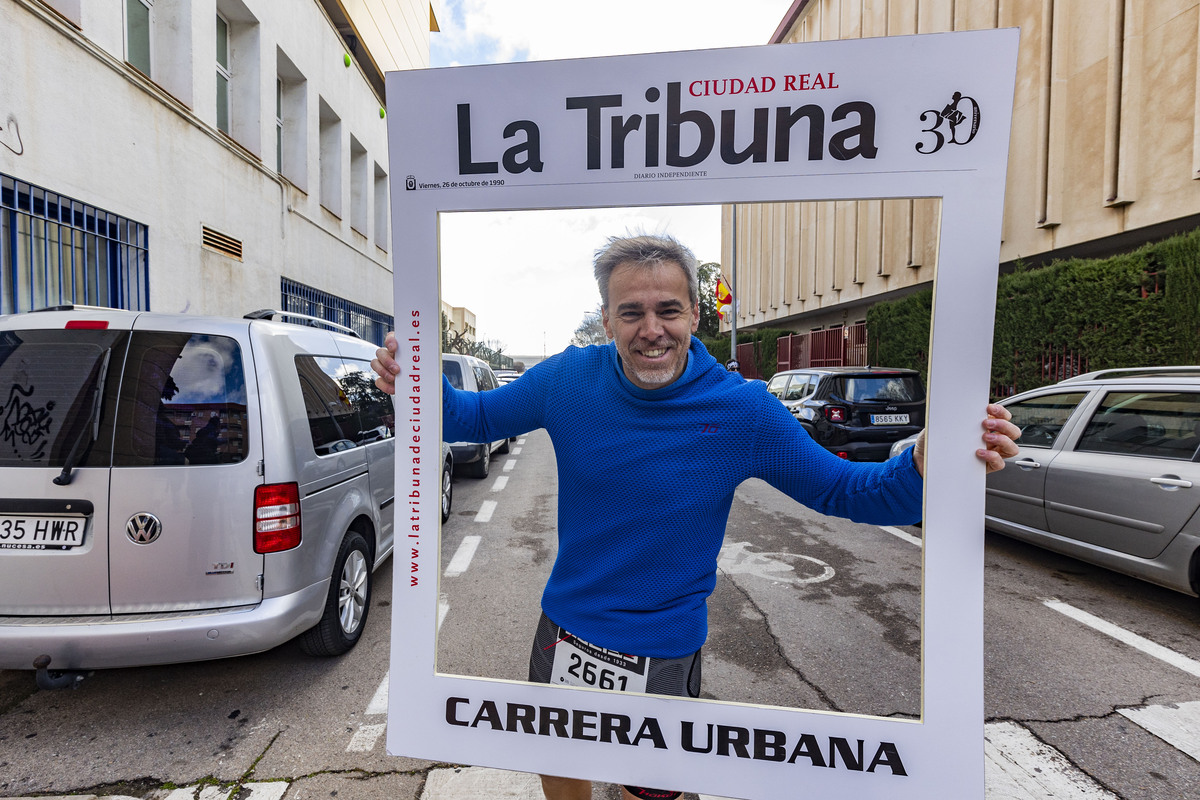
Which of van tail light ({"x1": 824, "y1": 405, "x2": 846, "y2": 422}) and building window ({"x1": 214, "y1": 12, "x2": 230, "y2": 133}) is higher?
building window ({"x1": 214, "y1": 12, "x2": 230, "y2": 133})

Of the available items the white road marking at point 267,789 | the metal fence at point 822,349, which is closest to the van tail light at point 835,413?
the metal fence at point 822,349

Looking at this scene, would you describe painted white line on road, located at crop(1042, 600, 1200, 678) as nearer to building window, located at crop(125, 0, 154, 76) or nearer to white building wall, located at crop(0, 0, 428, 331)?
white building wall, located at crop(0, 0, 428, 331)

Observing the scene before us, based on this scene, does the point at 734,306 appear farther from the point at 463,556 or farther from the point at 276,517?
the point at 463,556

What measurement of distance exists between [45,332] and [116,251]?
18.7ft

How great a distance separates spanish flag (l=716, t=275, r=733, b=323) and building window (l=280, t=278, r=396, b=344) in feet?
29.0

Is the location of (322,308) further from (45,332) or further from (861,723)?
(861,723)

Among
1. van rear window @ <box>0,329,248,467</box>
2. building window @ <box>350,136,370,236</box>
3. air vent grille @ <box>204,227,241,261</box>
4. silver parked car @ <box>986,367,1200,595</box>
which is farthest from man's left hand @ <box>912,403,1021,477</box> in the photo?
building window @ <box>350,136,370,236</box>

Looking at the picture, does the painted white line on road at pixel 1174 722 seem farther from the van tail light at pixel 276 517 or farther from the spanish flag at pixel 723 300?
the van tail light at pixel 276 517

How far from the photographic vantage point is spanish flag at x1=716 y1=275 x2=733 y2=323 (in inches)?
73.8

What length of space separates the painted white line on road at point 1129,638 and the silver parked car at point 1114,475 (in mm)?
489

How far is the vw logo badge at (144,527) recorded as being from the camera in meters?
2.41

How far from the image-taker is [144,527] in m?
2.42

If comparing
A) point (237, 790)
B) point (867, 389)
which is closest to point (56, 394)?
point (237, 790)

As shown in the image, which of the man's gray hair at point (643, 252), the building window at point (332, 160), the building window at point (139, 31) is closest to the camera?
the man's gray hair at point (643, 252)
